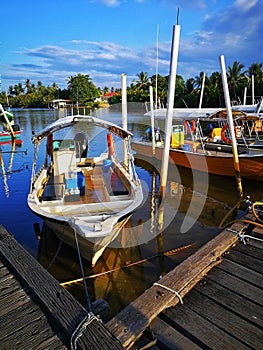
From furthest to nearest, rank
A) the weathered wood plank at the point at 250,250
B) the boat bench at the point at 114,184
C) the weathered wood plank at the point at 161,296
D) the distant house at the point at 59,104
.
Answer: the distant house at the point at 59,104, the boat bench at the point at 114,184, the weathered wood plank at the point at 250,250, the weathered wood plank at the point at 161,296

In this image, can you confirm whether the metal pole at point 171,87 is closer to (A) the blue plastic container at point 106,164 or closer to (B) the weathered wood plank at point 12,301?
(A) the blue plastic container at point 106,164

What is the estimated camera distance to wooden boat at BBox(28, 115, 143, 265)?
5.26 meters

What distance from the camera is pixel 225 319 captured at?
2805mm

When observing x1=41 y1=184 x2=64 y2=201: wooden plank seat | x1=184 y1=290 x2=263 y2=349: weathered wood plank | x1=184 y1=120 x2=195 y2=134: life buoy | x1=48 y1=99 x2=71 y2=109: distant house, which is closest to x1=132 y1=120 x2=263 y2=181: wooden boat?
x1=184 y1=120 x2=195 y2=134: life buoy

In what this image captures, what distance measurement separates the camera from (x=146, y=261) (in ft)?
20.7

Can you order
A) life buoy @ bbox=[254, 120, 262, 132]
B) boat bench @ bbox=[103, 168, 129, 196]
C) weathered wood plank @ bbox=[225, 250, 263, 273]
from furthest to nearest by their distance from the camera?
life buoy @ bbox=[254, 120, 262, 132] < boat bench @ bbox=[103, 168, 129, 196] < weathered wood plank @ bbox=[225, 250, 263, 273]

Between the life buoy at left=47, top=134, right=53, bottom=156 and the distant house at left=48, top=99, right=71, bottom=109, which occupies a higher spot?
the distant house at left=48, top=99, right=71, bottom=109

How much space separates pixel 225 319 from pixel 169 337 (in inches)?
26.0

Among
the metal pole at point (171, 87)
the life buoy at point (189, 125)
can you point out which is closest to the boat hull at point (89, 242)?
the metal pole at point (171, 87)

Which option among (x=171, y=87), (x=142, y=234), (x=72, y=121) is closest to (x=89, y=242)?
(x=142, y=234)

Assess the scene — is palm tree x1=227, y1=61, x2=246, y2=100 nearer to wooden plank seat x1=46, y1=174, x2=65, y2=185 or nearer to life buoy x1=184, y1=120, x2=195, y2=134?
life buoy x1=184, y1=120, x2=195, y2=134

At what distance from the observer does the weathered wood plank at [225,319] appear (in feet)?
8.51

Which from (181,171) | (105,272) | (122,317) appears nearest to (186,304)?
(122,317)

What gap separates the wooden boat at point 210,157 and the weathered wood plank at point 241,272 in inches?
328
